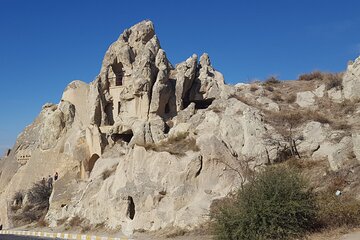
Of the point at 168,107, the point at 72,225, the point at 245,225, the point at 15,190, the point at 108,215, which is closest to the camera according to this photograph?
the point at 245,225

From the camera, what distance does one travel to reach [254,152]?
66.1 feet

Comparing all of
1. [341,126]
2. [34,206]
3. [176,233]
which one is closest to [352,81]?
Result: [341,126]

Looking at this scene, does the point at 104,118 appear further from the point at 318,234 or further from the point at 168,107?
the point at 318,234

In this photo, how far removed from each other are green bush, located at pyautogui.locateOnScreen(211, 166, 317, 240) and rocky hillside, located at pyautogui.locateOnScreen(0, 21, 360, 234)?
3535 millimetres

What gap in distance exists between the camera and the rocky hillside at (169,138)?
19.5m

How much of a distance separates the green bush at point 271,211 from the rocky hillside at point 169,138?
3.54 metres

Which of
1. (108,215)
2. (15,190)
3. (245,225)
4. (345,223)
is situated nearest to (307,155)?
(345,223)

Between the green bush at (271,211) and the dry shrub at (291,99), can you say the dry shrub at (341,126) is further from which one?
the green bush at (271,211)

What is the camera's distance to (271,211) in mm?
13258

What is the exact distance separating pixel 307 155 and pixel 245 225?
820cm

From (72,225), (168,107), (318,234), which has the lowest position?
(318,234)

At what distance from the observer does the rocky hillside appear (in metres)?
19.5

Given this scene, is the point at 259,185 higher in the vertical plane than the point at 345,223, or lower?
higher

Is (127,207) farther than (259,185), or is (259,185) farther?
(127,207)
